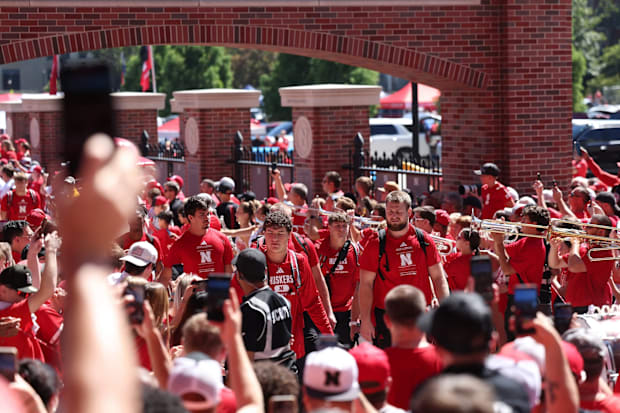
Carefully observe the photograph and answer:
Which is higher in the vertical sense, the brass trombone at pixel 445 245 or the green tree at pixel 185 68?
the green tree at pixel 185 68

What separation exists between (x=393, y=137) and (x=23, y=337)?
27.5 m

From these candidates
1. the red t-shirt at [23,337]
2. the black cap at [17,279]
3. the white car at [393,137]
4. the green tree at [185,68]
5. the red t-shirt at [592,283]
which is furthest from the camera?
the green tree at [185,68]

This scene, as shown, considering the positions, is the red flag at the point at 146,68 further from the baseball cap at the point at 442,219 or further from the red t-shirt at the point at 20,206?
the baseball cap at the point at 442,219

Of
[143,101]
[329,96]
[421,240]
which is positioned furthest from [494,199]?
[143,101]

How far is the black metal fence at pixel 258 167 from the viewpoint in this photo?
1689cm

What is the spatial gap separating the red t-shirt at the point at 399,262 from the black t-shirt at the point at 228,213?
4745 millimetres

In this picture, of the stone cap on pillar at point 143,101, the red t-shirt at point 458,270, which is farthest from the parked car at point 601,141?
the red t-shirt at point 458,270

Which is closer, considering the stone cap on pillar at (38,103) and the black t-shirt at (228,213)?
the black t-shirt at (228,213)

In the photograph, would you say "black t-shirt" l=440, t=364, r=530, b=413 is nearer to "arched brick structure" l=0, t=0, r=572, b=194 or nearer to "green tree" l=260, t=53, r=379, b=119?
"arched brick structure" l=0, t=0, r=572, b=194

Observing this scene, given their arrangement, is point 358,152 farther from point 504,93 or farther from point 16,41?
point 16,41

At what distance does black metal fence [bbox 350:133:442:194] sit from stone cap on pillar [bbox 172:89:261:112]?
3508 millimetres

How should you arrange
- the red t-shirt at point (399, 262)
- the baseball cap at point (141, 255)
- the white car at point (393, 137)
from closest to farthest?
the baseball cap at point (141, 255), the red t-shirt at point (399, 262), the white car at point (393, 137)

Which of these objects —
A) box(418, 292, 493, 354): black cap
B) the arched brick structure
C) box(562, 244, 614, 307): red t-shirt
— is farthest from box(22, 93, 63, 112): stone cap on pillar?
box(418, 292, 493, 354): black cap

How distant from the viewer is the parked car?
26.0 m
